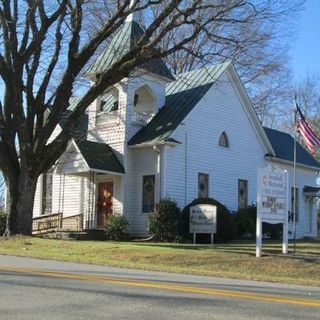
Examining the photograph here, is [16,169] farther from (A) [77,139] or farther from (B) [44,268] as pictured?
(B) [44,268]

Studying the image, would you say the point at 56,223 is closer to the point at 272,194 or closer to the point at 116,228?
the point at 116,228

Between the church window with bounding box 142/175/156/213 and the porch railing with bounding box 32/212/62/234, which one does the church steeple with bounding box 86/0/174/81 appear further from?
the porch railing with bounding box 32/212/62/234

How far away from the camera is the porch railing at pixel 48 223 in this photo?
3006 cm

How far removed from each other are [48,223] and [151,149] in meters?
7.09

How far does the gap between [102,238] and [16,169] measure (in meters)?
5.04

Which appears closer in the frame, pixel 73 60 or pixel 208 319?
pixel 208 319

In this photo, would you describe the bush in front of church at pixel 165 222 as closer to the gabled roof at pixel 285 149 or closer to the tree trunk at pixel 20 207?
the tree trunk at pixel 20 207

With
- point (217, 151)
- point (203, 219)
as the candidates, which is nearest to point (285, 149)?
point (217, 151)

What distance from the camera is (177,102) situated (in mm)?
29609

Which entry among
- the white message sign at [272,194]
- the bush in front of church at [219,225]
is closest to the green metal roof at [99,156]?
the bush in front of church at [219,225]

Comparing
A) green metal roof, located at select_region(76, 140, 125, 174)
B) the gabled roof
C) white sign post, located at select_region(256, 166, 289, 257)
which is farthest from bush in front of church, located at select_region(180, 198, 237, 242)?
the gabled roof

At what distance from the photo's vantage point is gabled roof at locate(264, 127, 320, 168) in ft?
116

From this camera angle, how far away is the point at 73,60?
936 inches

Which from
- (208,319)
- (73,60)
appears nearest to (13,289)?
(208,319)
